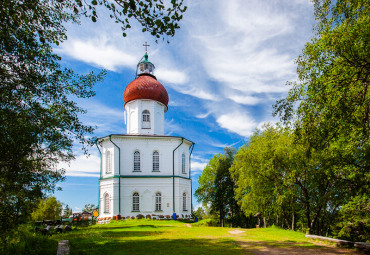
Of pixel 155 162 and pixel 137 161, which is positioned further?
pixel 155 162

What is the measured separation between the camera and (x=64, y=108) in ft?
28.0

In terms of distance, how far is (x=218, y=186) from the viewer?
3472 cm

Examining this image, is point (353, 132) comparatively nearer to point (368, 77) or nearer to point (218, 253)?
point (368, 77)

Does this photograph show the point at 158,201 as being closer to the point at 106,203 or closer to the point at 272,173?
the point at 106,203

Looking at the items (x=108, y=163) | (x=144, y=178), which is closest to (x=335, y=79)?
A: (x=144, y=178)

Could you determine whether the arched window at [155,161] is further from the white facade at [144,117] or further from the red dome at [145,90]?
the red dome at [145,90]

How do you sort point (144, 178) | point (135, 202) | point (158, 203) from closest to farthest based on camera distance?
point (135, 202) < point (158, 203) < point (144, 178)

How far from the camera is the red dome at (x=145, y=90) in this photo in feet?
98.6

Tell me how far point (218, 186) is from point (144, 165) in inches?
442

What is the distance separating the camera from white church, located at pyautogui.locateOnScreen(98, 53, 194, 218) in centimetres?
2697

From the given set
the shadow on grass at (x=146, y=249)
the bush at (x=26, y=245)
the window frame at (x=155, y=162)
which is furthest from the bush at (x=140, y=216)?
the shadow on grass at (x=146, y=249)

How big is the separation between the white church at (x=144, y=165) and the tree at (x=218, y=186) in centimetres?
577

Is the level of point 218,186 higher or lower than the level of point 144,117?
lower

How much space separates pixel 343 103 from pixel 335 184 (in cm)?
1161
